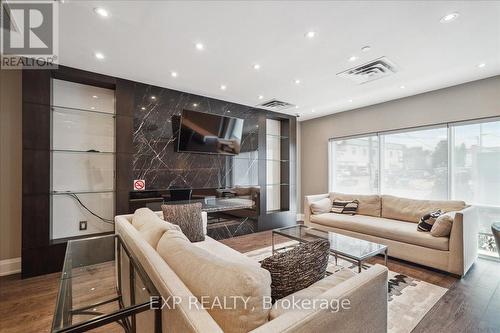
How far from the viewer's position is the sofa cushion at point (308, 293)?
965mm

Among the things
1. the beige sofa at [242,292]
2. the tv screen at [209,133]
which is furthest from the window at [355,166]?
the beige sofa at [242,292]

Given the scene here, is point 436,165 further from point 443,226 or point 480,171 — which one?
point 443,226

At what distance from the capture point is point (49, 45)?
8.19 feet

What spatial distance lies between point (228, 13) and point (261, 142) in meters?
3.17

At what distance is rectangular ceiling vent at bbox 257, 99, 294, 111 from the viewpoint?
4.52 metres

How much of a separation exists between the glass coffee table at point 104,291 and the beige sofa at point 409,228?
3.26 metres

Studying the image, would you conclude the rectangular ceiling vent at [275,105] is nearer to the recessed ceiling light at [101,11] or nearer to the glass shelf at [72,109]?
the glass shelf at [72,109]

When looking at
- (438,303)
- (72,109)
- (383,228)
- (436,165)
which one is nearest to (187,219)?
(72,109)

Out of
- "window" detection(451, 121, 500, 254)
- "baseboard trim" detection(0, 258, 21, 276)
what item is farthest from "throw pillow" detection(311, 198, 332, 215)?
"baseboard trim" detection(0, 258, 21, 276)

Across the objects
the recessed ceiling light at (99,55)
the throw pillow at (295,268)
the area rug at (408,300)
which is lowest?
the area rug at (408,300)

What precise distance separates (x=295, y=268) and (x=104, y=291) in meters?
1.74

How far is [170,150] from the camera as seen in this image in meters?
3.82

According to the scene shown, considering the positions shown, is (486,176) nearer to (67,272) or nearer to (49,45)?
(67,272)

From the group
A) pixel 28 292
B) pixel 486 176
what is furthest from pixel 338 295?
pixel 486 176
